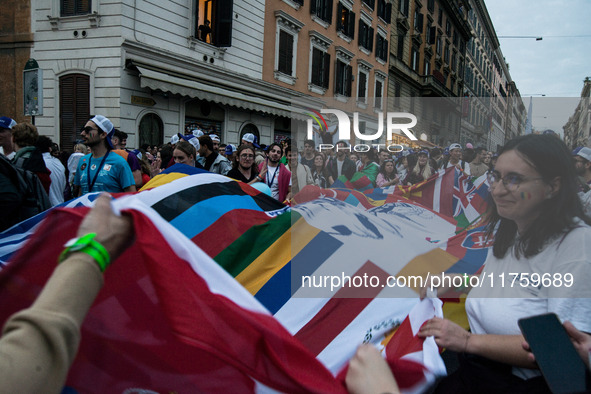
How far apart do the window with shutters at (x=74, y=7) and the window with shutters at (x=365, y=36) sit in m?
14.4

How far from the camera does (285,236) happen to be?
107 inches

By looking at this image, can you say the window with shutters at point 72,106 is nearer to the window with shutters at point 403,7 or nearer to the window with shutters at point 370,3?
the window with shutters at point 370,3

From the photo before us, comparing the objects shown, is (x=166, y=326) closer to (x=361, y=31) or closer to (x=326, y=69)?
(x=326, y=69)

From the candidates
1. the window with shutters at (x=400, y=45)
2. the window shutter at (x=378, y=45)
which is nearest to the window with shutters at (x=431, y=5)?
the window with shutters at (x=400, y=45)

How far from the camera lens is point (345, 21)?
21859 mm

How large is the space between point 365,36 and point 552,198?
78.6 ft

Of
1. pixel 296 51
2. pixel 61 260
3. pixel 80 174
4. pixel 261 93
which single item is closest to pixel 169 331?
pixel 61 260

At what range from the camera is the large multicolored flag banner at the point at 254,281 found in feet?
3.60

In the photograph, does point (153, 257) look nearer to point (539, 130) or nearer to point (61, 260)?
point (61, 260)

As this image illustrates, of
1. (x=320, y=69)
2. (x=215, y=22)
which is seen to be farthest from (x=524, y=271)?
(x=320, y=69)
